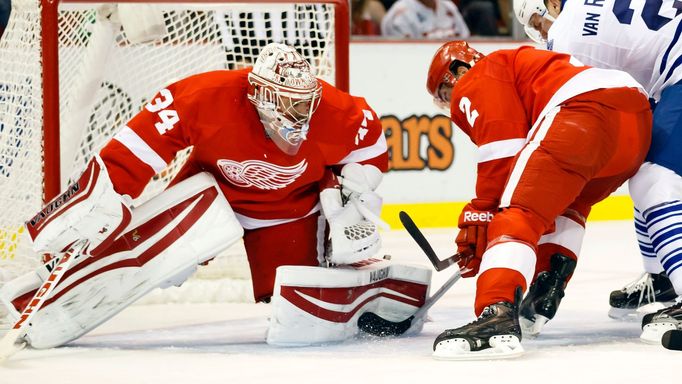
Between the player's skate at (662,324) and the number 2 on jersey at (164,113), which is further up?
the number 2 on jersey at (164,113)

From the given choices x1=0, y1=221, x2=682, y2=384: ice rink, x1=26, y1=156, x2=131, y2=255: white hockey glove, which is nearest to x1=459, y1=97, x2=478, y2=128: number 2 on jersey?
x1=0, y1=221, x2=682, y2=384: ice rink

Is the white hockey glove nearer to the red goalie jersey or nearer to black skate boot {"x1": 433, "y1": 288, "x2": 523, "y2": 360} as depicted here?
the red goalie jersey

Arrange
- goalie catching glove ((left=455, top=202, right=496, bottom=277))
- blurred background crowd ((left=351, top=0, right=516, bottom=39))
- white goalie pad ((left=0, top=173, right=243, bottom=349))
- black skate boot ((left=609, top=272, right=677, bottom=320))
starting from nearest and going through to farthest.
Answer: goalie catching glove ((left=455, top=202, right=496, bottom=277)) → white goalie pad ((left=0, top=173, right=243, bottom=349)) → black skate boot ((left=609, top=272, right=677, bottom=320)) → blurred background crowd ((left=351, top=0, right=516, bottom=39))

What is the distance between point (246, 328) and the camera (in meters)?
3.58

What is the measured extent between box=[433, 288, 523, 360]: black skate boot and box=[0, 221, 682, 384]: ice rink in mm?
24

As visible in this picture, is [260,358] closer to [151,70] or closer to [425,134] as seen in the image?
[151,70]

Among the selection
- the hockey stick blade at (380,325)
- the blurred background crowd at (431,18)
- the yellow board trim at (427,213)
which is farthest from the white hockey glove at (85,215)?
the blurred background crowd at (431,18)

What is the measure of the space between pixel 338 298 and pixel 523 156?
616mm

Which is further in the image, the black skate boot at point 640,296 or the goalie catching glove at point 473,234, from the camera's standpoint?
the black skate boot at point 640,296

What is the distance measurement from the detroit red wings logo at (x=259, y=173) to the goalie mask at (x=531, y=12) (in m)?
1.02

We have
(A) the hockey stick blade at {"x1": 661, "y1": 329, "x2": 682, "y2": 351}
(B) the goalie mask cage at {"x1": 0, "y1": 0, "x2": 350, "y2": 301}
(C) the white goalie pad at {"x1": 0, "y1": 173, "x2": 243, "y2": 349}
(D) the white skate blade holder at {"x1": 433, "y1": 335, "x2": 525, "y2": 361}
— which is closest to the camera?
(D) the white skate blade holder at {"x1": 433, "y1": 335, "x2": 525, "y2": 361}

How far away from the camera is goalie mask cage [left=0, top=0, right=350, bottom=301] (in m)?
3.79

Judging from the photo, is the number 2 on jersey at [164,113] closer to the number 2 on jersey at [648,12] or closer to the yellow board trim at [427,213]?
the number 2 on jersey at [648,12]

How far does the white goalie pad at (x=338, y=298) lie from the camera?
10.4 ft
